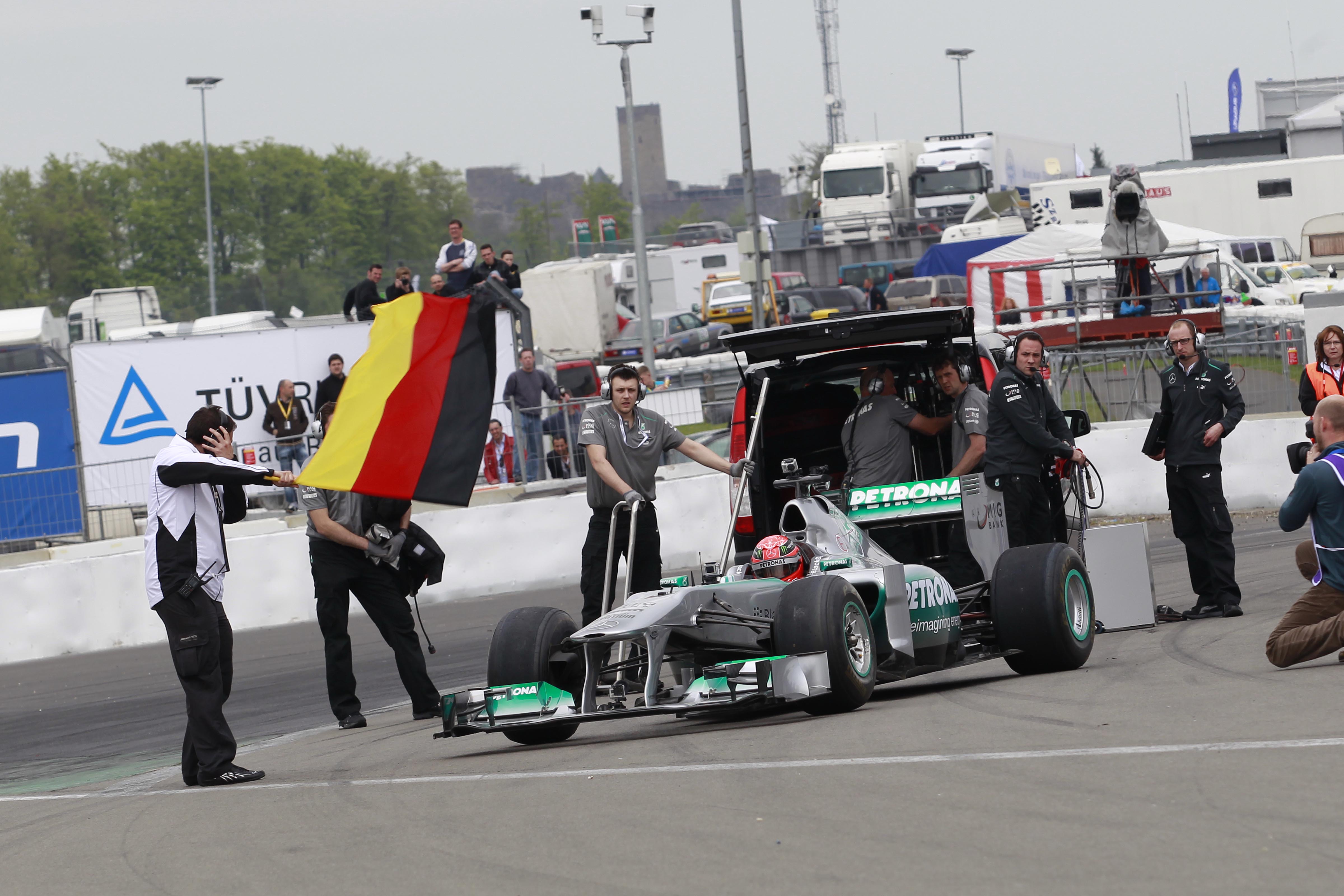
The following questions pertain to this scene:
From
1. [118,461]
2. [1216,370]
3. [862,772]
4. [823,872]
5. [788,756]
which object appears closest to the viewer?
[823,872]

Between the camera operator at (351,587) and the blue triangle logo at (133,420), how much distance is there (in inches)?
488

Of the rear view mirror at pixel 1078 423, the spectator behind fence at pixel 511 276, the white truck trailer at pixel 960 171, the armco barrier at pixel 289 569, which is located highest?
the white truck trailer at pixel 960 171

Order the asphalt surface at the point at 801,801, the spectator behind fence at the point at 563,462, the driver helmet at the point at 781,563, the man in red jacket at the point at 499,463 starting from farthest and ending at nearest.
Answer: the man in red jacket at the point at 499,463 < the spectator behind fence at the point at 563,462 < the driver helmet at the point at 781,563 < the asphalt surface at the point at 801,801

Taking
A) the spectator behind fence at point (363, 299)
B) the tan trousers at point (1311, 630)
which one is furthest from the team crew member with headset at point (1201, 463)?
the spectator behind fence at point (363, 299)

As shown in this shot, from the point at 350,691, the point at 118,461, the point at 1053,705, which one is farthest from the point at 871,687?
the point at 118,461

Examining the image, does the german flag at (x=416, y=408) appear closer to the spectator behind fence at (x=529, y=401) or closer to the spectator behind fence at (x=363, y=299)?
the spectator behind fence at (x=529, y=401)

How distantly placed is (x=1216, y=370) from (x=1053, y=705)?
4370 millimetres

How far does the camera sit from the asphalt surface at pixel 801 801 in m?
5.11

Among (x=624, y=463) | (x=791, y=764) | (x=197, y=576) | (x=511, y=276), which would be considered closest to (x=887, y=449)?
(x=624, y=463)

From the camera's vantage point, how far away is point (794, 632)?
7.93 m

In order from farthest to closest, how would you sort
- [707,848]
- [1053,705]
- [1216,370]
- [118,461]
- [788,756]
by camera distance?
1. [118,461]
2. [1216,370]
3. [1053,705]
4. [788,756]
5. [707,848]

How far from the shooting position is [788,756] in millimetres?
7141

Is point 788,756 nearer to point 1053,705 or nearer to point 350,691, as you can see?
point 1053,705

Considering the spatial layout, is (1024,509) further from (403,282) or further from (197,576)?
(403,282)
